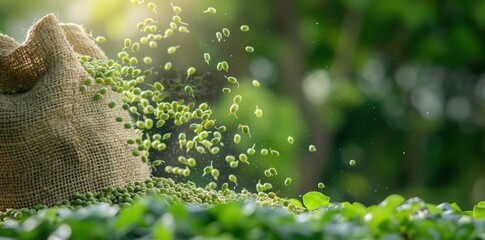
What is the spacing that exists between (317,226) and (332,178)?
171 inches

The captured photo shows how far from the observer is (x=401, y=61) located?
555 centimetres

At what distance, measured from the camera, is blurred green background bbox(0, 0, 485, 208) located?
15.5ft

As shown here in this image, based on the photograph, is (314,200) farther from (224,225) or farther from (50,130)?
(50,130)

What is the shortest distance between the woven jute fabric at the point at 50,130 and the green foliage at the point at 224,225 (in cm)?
80

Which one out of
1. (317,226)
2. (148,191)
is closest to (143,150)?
(148,191)

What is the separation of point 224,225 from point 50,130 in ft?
3.19

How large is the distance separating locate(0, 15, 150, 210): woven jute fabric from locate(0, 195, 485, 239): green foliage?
0.80m

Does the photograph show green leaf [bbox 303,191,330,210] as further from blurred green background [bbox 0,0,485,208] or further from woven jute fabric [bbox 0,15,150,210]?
blurred green background [bbox 0,0,485,208]

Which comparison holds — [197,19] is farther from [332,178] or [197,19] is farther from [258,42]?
[332,178]

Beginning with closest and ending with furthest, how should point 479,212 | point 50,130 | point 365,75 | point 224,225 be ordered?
point 224,225 → point 479,212 → point 50,130 → point 365,75

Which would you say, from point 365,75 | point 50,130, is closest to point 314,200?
point 50,130

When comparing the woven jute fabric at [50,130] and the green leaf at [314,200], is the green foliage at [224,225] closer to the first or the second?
the green leaf at [314,200]

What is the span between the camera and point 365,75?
5352 mm

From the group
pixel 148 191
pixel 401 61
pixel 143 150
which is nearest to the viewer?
pixel 148 191
